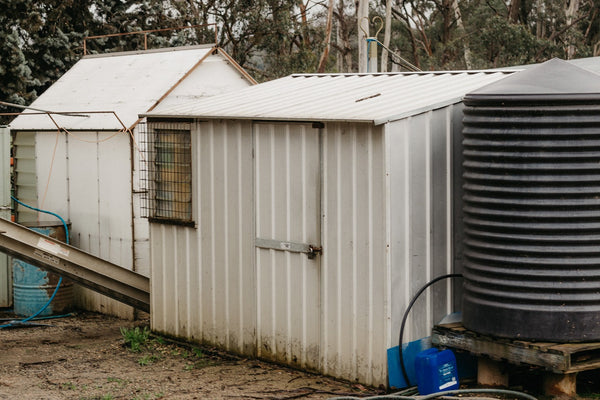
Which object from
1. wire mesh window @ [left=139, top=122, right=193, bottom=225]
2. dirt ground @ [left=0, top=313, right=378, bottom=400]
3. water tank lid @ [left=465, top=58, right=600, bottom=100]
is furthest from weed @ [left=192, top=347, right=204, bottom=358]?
water tank lid @ [left=465, top=58, right=600, bottom=100]

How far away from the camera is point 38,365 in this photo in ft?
31.2

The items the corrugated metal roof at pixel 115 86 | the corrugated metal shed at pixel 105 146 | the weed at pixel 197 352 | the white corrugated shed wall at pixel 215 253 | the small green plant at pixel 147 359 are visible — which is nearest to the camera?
the white corrugated shed wall at pixel 215 253

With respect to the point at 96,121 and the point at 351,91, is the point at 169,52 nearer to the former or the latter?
the point at 96,121

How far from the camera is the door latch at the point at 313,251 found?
27.2ft

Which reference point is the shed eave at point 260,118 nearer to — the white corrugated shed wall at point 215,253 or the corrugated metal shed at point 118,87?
the white corrugated shed wall at point 215,253

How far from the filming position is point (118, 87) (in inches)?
508

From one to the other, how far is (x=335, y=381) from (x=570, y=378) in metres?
2.04

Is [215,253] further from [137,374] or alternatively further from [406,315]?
[406,315]

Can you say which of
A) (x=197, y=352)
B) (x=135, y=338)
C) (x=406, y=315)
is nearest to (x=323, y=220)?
(x=406, y=315)

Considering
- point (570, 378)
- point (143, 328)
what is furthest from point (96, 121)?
point (570, 378)

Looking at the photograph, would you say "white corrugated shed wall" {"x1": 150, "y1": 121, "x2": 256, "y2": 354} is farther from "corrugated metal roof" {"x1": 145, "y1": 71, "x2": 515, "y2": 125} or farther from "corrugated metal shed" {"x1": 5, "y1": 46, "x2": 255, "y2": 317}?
"corrugated metal shed" {"x1": 5, "y1": 46, "x2": 255, "y2": 317}

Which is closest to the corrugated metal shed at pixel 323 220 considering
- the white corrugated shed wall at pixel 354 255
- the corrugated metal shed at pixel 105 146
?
the white corrugated shed wall at pixel 354 255

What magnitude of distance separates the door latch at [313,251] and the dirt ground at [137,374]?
1099mm

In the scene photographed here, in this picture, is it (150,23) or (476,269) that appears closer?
(476,269)
